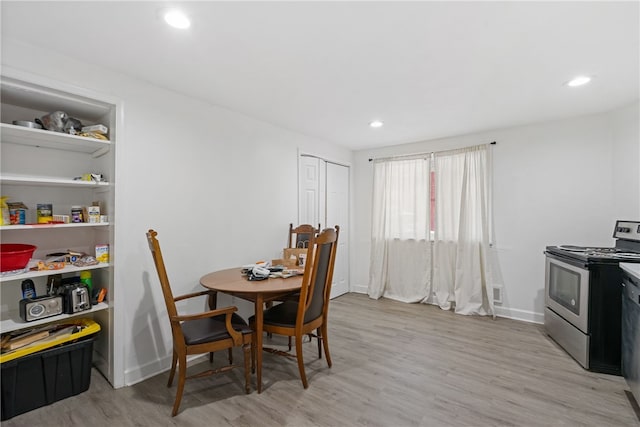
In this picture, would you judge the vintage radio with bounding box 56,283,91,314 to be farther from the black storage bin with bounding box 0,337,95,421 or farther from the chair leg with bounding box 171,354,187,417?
the chair leg with bounding box 171,354,187,417

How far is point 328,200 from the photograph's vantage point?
183 inches

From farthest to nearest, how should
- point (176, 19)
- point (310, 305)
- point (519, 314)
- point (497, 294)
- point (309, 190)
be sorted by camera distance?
point (309, 190) < point (497, 294) < point (519, 314) < point (310, 305) < point (176, 19)

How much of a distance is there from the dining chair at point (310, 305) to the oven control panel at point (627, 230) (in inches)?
114

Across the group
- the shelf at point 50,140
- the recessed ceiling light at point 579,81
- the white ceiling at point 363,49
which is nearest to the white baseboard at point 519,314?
the white ceiling at point 363,49

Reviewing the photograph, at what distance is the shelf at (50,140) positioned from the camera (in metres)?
1.88

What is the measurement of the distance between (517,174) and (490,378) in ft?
8.56

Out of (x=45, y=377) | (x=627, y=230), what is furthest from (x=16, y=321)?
(x=627, y=230)

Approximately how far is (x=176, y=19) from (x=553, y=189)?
4.24 meters

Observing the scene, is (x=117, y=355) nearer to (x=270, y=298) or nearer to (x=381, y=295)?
(x=270, y=298)

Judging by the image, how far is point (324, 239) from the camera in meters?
2.19

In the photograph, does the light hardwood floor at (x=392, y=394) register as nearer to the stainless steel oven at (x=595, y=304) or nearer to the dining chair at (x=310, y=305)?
the stainless steel oven at (x=595, y=304)

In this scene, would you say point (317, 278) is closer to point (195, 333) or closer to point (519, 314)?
point (195, 333)

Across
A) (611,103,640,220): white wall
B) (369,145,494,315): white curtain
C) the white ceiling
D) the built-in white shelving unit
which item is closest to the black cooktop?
(611,103,640,220): white wall

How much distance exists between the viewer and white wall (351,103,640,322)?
315 centimetres
